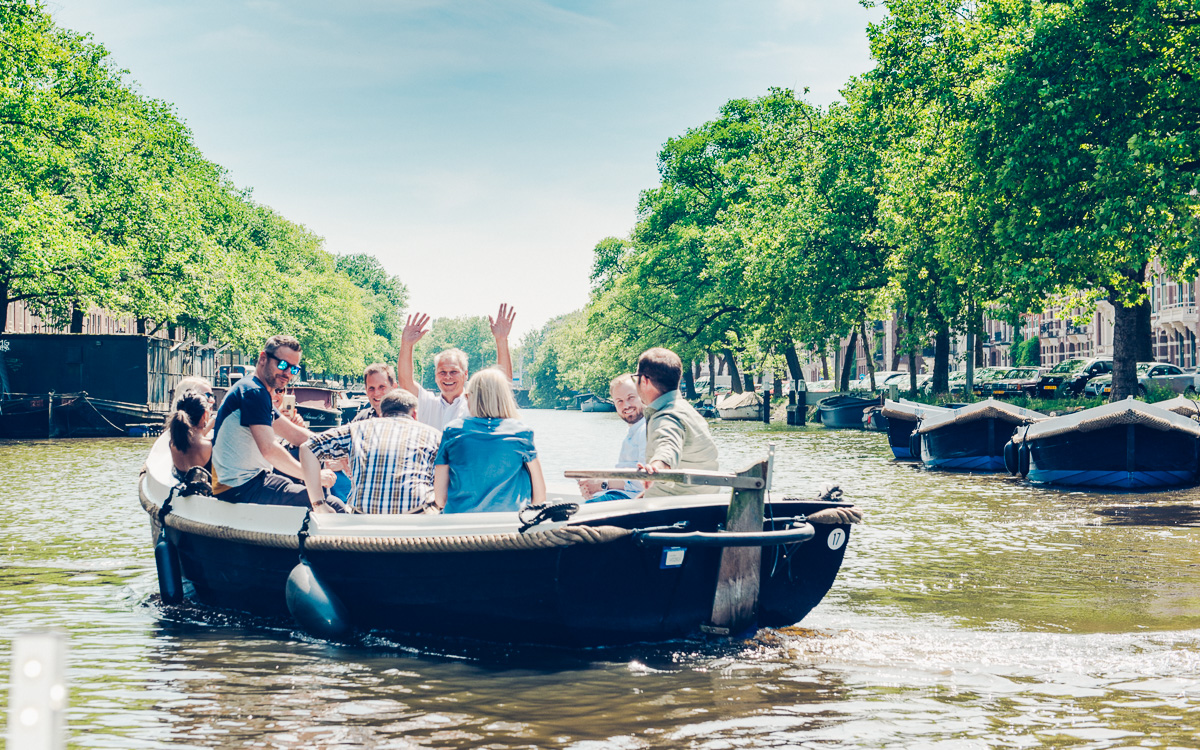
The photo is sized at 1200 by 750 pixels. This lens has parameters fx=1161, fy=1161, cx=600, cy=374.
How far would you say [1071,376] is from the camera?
45719 mm

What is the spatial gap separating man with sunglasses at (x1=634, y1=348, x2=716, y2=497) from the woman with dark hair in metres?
3.63

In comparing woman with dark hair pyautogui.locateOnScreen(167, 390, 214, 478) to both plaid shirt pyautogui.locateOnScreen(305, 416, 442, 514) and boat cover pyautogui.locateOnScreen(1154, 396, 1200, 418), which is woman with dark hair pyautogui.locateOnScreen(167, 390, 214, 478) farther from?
boat cover pyautogui.locateOnScreen(1154, 396, 1200, 418)

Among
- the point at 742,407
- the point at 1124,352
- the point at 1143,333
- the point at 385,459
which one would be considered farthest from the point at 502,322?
the point at 742,407

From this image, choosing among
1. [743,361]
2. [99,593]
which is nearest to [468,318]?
[743,361]

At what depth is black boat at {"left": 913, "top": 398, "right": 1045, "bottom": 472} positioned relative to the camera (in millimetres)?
22906

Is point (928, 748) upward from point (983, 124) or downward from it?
downward

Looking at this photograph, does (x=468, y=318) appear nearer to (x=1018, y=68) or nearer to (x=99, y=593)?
(x=1018, y=68)

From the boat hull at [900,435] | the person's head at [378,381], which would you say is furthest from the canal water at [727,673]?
the boat hull at [900,435]

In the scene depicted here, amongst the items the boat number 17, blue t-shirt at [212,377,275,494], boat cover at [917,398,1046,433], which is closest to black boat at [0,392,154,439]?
boat cover at [917,398,1046,433]

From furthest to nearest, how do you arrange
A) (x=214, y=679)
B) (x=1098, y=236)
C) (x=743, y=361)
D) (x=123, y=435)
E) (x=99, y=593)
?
(x=743, y=361) < (x=123, y=435) < (x=1098, y=236) < (x=99, y=593) < (x=214, y=679)

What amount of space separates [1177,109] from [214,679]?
2159cm

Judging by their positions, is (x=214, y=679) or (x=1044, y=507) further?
(x=1044, y=507)

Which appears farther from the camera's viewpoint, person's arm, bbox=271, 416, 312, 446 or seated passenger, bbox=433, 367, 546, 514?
person's arm, bbox=271, 416, 312, 446

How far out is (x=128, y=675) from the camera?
661 centimetres
